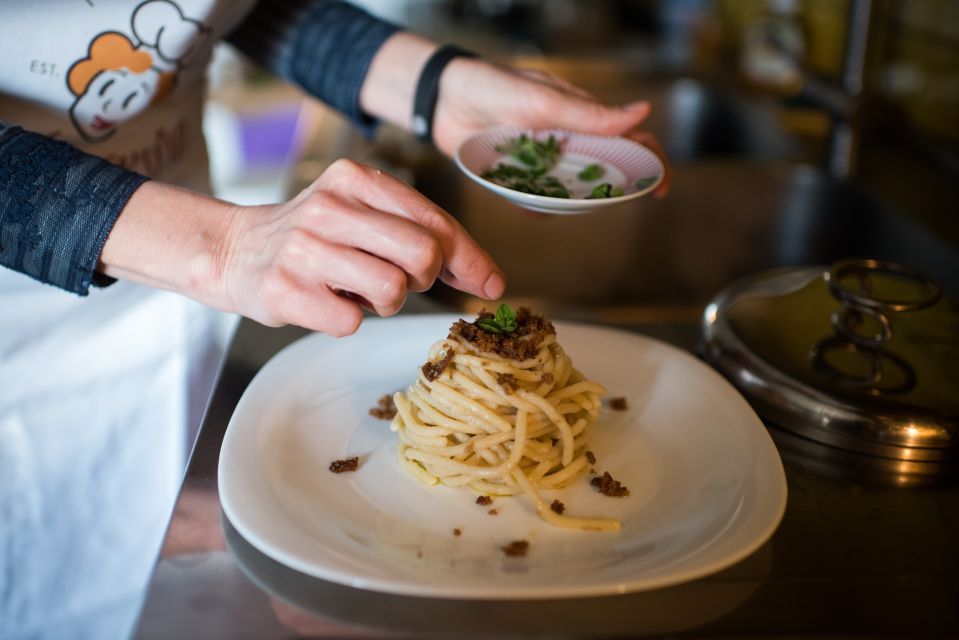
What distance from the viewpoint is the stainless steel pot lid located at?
3.10ft

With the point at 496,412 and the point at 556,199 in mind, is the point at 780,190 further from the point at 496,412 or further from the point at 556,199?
the point at 496,412

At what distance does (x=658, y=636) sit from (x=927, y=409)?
0.47 m

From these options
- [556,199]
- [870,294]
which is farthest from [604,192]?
[870,294]

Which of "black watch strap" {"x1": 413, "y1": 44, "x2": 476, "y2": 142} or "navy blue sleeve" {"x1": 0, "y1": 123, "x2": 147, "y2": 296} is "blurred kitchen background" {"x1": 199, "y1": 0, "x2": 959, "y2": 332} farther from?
"navy blue sleeve" {"x1": 0, "y1": 123, "x2": 147, "y2": 296}

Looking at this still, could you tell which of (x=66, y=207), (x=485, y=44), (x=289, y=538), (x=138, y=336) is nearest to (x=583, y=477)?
(x=289, y=538)

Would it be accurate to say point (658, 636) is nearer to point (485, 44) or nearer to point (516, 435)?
point (516, 435)

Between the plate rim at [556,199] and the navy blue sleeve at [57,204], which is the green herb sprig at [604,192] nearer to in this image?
the plate rim at [556,199]

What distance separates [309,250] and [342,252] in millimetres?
32

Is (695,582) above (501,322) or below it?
below

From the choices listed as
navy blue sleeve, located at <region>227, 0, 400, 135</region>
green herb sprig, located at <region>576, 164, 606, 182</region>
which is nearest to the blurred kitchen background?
navy blue sleeve, located at <region>227, 0, 400, 135</region>

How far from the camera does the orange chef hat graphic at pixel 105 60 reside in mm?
1122

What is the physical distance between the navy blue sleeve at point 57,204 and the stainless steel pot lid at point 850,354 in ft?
2.51

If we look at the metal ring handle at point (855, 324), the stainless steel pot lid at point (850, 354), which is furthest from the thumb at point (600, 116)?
the metal ring handle at point (855, 324)

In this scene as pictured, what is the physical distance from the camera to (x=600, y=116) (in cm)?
124
